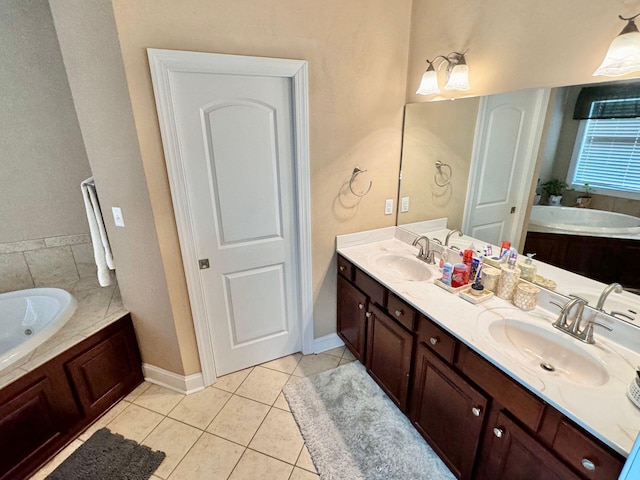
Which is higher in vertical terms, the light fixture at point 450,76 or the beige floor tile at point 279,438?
the light fixture at point 450,76

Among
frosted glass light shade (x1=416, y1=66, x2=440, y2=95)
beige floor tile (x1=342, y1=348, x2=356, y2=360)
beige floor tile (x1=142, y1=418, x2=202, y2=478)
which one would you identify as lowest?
beige floor tile (x1=142, y1=418, x2=202, y2=478)

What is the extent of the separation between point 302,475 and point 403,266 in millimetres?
1388

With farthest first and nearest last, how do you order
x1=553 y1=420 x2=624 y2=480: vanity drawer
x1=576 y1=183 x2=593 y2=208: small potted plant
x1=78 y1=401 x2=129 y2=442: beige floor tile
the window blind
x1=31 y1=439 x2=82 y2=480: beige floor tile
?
x1=78 y1=401 x2=129 y2=442: beige floor tile, x1=31 y1=439 x2=82 y2=480: beige floor tile, x1=576 y1=183 x2=593 y2=208: small potted plant, the window blind, x1=553 y1=420 x2=624 y2=480: vanity drawer

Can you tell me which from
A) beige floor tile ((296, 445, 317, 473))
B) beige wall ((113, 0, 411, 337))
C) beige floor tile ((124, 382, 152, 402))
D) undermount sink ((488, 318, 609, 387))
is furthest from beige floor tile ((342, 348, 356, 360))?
beige floor tile ((124, 382, 152, 402))

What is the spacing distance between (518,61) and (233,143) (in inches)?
63.1

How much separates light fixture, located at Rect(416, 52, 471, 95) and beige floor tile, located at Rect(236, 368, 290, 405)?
7.29 ft

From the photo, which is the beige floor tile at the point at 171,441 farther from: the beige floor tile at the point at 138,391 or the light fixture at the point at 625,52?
the light fixture at the point at 625,52

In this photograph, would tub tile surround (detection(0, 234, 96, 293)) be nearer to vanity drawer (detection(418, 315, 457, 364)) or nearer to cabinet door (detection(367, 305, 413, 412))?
cabinet door (detection(367, 305, 413, 412))

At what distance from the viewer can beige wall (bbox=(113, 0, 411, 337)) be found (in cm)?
156

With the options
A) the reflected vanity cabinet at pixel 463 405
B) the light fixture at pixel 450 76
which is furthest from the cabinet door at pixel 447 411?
the light fixture at pixel 450 76

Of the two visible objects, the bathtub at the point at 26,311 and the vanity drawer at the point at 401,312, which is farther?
the bathtub at the point at 26,311

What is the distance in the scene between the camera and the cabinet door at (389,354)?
5.72 feet

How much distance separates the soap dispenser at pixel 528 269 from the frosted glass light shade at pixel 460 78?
40.2 inches

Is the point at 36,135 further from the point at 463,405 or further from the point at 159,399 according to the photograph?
the point at 463,405
